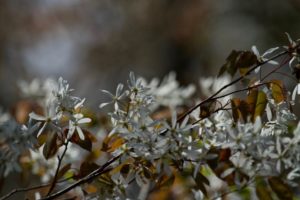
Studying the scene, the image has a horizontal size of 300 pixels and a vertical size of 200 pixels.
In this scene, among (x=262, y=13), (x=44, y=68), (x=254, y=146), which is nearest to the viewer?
(x=254, y=146)

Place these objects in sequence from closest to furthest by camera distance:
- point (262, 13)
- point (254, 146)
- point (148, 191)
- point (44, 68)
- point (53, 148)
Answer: point (254, 146) < point (53, 148) < point (148, 191) < point (44, 68) < point (262, 13)

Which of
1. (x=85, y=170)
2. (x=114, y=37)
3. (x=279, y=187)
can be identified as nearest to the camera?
(x=279, y=187)

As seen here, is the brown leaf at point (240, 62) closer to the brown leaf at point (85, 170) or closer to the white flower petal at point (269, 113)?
the white flower petal at point (269, 113)

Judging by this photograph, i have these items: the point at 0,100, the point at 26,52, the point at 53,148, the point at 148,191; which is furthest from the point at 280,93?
the point at 26,52

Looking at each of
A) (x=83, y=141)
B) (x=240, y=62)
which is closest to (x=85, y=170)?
(x=83, y=141)

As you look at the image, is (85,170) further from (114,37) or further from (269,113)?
(114,37)

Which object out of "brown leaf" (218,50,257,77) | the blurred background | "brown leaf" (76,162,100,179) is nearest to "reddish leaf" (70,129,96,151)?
"brown leaf" (76,162,100,179)

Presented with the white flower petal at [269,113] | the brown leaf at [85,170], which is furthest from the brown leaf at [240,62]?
the brown leaf at [85,170]

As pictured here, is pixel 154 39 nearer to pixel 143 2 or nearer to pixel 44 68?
pixel 143 2
